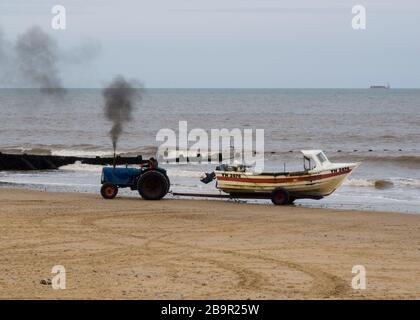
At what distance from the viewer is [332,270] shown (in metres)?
14.9

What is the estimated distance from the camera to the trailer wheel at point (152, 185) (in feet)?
85.4

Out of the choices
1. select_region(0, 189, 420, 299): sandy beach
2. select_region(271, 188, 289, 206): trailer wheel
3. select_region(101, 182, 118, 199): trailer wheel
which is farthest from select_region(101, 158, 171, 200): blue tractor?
select_region(271, 188, 289, 206): trailer wheel

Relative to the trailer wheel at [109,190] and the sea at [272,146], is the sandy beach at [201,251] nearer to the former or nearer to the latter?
the trailer wheel at [109,190]

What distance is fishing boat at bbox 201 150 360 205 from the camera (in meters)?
26.3

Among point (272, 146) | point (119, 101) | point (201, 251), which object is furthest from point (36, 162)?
point (272, 146)

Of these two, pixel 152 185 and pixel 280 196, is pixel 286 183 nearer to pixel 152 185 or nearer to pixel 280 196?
pixel 280 196

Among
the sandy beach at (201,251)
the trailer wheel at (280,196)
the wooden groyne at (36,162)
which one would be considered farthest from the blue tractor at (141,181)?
the wooden groyne at (36,162)

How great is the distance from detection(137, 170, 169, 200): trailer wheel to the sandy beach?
3.47 feet

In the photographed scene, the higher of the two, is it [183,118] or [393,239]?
[183,118]

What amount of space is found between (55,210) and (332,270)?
993 cm

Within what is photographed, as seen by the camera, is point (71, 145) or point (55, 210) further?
point (71, 145)

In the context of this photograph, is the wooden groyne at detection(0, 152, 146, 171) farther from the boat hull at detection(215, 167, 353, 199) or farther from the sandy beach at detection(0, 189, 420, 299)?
the sandy beach at detection(0, 189, 420, 299)
